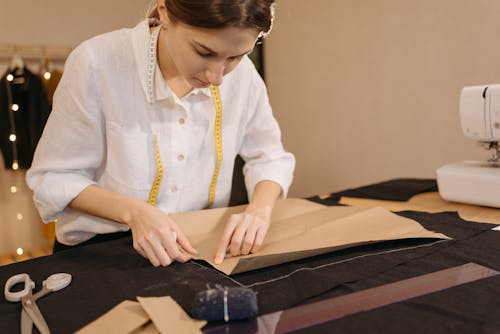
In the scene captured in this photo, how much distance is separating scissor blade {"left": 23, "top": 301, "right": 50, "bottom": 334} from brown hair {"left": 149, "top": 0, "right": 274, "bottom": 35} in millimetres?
611

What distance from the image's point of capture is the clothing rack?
10.8 feet

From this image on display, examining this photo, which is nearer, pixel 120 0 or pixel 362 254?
pixel 362 254

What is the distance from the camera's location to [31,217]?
141 inches

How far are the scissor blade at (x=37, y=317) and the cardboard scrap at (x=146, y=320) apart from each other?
0.06 meters

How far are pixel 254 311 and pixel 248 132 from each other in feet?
2.79

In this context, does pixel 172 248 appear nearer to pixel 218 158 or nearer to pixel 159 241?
pixel 159 241

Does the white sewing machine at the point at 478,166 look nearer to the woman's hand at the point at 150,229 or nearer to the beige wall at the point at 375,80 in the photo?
the beige wall at the point at 375,80

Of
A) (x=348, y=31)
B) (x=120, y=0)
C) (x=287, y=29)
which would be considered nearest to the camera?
(x=348, y=31)

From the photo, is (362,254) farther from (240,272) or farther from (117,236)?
(117,236)

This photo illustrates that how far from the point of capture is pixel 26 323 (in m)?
0.71

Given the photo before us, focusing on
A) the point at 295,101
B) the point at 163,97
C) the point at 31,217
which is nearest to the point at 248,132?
the point at 163,97

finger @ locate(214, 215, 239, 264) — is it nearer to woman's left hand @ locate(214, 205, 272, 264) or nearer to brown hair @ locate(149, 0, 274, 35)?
woman's left hand @ locate(214, 205, 272, 264)

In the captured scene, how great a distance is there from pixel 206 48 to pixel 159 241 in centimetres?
42

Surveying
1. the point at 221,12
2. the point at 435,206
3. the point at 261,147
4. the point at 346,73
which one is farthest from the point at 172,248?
the point at 346,73
